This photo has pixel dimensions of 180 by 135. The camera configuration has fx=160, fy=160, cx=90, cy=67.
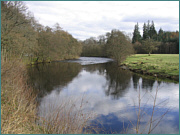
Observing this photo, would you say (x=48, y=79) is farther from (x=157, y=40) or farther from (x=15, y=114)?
(x=157, y=40)

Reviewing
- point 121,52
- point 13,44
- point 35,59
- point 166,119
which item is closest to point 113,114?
point 166,119

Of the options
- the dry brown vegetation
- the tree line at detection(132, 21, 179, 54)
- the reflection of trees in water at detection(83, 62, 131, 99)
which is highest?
the tree line at detection(132, 21, 179, 54)

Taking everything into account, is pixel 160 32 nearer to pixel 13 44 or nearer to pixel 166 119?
pixel 13 44

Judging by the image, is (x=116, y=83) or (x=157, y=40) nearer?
(x=116, y=83)

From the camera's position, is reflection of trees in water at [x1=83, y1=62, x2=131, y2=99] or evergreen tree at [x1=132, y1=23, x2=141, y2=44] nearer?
reflection of trees in water at [x1=83, y1=62, x2=131, y2=99]

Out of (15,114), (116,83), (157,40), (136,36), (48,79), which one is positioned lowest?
(116,83)

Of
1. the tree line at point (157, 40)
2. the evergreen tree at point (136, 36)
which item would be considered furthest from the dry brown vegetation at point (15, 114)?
the evergreen tree at point (136, 36)

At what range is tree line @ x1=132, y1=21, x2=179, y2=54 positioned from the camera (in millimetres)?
55000

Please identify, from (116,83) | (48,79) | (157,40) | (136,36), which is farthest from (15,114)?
(136,36)

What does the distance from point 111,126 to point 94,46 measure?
2548 inches

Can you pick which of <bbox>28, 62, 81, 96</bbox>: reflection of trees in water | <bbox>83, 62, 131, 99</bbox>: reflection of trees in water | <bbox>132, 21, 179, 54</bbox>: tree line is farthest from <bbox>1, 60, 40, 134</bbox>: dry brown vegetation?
<bbox>132, 21, 179, 54</bbox>: tree line

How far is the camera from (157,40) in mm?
61375

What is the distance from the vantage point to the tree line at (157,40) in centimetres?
5500

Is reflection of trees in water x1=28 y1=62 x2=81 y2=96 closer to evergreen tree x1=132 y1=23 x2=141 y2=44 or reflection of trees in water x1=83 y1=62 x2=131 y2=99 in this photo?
reflection of trees in water x1=83 y1=62 x2=131 y2=99
